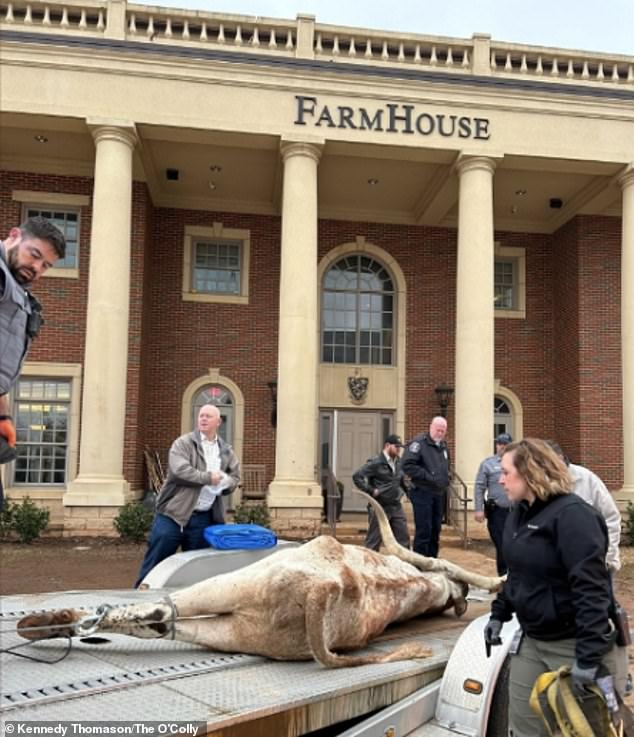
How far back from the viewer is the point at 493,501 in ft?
25.5

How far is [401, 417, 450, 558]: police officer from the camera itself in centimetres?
863

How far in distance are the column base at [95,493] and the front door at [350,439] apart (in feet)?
18.9

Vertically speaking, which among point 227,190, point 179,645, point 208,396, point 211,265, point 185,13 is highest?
point 185,13

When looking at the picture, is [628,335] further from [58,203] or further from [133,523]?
[58,203]

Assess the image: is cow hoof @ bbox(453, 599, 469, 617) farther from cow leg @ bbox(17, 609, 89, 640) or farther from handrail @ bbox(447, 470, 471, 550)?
handrail @ bbox(447, 470, 471, 550)

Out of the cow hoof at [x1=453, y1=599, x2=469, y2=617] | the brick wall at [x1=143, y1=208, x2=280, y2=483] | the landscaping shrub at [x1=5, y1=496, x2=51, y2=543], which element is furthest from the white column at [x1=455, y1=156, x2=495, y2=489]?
the cow hoof at [x1=453, y1=599, x2=469, y2=617]

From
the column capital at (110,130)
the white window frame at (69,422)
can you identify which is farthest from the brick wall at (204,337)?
the column capital at (110,130)

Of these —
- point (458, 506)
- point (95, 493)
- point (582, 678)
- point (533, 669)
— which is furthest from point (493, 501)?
point (95, 493)

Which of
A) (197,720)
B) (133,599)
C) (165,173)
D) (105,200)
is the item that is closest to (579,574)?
(197,720)

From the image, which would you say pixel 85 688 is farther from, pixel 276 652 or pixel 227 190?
pixel 227 190

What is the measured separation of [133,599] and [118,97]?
39.1 ft

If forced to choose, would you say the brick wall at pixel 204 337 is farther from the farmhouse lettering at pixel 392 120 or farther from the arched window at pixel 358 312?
the farmhouse lettering at pixel 392 120

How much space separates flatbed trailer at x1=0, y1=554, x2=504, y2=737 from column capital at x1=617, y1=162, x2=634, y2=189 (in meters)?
14.0

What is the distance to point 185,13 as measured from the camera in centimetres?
1455
